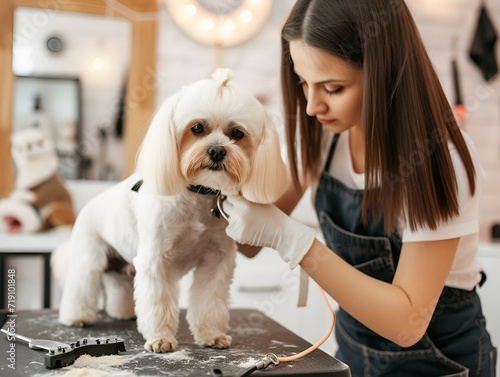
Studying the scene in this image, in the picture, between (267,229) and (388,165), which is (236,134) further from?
(388,165)

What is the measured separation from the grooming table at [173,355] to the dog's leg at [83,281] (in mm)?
31

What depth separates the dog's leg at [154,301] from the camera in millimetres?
1065

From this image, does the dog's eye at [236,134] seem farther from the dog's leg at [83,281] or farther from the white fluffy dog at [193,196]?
the dog's leg at [83,281]

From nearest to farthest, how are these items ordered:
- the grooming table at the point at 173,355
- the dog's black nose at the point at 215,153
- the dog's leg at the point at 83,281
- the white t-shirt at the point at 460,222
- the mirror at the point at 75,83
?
the grooming table at the point at 173,355
the dog's black nose at the point at 215,153
the white t-shirt at the point at 460,222
the dog's leg at the point at 83,281
the mirror at the point at 75,83

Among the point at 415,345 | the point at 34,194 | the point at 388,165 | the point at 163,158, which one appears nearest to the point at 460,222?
the point at 388,165

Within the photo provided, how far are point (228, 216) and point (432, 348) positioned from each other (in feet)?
2.02

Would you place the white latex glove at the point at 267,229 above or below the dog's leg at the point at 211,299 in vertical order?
above

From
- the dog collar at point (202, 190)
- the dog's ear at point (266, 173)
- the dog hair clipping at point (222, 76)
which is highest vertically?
the dog hair clipping at point (222, 76)

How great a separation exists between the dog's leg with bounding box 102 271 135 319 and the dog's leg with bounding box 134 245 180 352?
25cm

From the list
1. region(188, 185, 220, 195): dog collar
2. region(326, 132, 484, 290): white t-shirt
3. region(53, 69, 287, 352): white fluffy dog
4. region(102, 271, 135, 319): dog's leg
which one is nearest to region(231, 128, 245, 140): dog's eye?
region(53, 69, 287, 352): white fluffy dog

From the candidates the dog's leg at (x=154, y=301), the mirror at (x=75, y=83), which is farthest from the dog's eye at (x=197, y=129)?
the mirror at (x=75, y=83)

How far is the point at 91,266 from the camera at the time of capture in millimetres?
1247

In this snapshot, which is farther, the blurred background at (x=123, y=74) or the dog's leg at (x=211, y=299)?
the blurred background at (x=123, y=74)

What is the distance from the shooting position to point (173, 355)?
1017mm
